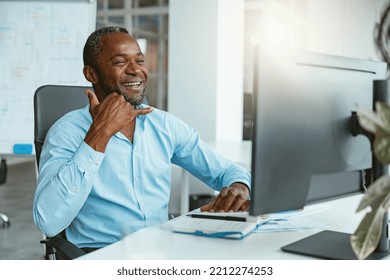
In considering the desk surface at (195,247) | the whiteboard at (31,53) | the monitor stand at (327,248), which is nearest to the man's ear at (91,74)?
the desk surface at (195,247)

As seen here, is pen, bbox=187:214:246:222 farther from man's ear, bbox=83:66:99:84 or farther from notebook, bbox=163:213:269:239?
man's ear, bbox=83:66:99:84

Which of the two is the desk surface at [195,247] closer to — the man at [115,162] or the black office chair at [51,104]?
the man at [115,162]

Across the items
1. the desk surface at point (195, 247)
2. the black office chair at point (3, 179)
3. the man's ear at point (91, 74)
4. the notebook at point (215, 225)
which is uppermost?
the man's ear at point (91, 74)

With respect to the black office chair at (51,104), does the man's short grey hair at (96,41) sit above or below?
above

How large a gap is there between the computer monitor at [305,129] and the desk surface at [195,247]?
0.13m

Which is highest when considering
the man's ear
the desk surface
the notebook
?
the man's ear

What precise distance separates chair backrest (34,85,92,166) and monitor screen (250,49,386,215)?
937mm

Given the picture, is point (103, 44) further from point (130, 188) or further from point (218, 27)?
point (218, 27)

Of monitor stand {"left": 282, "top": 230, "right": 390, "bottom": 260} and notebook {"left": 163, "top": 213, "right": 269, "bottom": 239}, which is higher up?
notebook {"left": 163, "top": 213, "right": 269, "bottom": 239}

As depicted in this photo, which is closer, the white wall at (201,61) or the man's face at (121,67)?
the man's face at (121,67)

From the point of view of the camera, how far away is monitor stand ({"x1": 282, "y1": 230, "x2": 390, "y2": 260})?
37.2 inches

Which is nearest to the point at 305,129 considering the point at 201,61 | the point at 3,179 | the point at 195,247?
the point at 195,247

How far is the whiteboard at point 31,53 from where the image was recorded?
9.36ft

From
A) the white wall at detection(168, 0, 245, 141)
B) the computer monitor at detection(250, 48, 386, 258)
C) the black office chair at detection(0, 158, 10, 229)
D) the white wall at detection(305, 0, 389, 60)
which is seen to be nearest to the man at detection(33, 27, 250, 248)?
the computer monitor at detection(250, 48, 386, 258)
